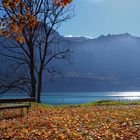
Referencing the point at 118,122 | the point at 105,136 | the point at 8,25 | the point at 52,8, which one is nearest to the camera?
the point at 105,136

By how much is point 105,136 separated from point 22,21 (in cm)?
Result: 1234

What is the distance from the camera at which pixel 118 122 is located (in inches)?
549

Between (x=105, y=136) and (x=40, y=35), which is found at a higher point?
(x=40, y=35)

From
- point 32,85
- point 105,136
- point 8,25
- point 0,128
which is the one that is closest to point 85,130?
point 105,136

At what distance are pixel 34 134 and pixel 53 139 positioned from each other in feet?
3.69

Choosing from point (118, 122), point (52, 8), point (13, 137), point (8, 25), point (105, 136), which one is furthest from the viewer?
point (52, 8)

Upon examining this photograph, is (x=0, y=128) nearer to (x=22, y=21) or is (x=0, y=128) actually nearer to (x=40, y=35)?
(x=22, y=21)

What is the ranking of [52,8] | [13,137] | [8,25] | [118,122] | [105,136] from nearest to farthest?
[105,136]
[13,137]
[118,122]
[8,25]
[52,8]

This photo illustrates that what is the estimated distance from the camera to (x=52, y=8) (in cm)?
3716

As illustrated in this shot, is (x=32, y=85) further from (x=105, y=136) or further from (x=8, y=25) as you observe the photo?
(x=105, y=136)

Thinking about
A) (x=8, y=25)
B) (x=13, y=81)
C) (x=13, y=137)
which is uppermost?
(x=8, y=25)

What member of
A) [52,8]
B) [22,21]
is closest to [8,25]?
[22,21]

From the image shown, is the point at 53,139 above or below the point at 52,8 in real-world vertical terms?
below

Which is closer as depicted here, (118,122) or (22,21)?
(118,122)
